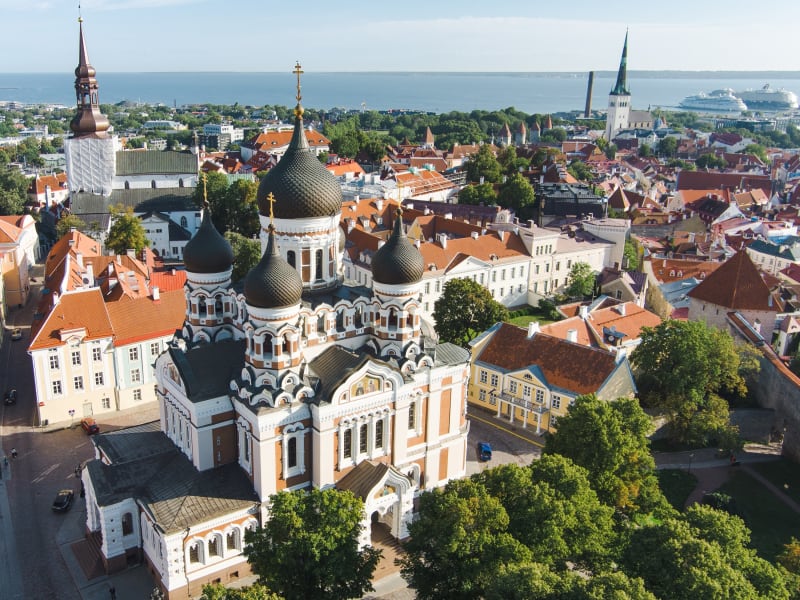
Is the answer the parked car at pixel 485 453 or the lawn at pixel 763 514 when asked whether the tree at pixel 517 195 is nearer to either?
the lawn at pixel 763 514

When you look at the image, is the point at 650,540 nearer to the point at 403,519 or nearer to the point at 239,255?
the point at 403,519

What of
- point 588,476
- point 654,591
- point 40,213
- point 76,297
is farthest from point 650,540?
point 40,213

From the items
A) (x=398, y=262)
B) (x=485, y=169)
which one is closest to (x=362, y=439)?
(x=398, y=262)

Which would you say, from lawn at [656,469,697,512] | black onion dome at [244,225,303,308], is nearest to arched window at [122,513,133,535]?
black onion dome at [244,225,303,308]

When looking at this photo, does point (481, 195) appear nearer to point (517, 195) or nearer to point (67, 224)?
point (517, 195)

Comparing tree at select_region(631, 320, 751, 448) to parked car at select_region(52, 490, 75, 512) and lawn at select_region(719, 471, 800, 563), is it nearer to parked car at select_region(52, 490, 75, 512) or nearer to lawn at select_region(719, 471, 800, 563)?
lawn at select_region(719, 471, 800, 563)

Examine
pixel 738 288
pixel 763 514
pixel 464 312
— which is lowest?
pixel 763 514

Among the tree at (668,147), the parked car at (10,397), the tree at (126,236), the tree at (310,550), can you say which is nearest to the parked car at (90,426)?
the parked car at (10,397)
